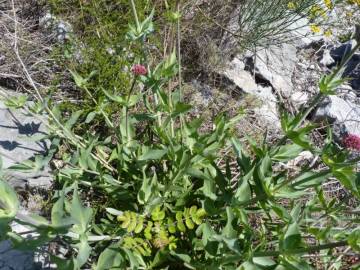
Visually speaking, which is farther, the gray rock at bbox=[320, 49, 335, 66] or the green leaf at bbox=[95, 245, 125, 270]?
Answer: the gray rock at bbox=[320, 49, 335, 66]

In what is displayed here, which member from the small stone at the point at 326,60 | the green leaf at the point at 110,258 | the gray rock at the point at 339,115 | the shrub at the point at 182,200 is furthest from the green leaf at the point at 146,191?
the small stone at the point at 326,60

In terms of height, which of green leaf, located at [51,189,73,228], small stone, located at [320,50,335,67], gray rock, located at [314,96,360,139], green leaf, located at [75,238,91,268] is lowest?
green leaf, located at [75,238,91,268]

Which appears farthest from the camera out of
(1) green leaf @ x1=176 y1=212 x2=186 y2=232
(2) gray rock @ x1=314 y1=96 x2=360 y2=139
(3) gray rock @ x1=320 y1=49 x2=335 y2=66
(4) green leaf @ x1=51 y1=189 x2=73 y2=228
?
(3) gray rock @ x1=320 y1=49 x2=335 y2=66

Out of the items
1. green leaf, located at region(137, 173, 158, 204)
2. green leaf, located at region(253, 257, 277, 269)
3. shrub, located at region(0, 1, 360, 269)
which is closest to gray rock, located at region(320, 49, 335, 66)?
shrub, located at region(0, 1, 360, 269)

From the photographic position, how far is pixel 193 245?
1.89 m

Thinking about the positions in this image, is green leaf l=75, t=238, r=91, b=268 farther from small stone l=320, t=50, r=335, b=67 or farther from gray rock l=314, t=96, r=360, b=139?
small stone l=320, t=50, r=335, b=67

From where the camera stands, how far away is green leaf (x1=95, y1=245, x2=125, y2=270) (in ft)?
5.07

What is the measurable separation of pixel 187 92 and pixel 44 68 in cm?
92

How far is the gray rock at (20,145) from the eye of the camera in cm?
234

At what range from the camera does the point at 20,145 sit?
246 cm

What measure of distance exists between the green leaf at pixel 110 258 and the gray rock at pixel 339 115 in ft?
6.36

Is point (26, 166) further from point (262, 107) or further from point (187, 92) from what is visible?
point (262, 107)

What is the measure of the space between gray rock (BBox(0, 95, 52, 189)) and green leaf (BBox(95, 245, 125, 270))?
0.89 meters

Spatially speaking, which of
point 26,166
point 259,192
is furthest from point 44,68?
point 259,192
